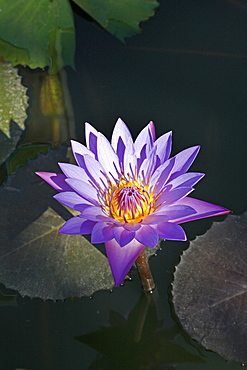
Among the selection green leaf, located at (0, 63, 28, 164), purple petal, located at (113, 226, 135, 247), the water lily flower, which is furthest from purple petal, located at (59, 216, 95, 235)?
green leaf, located at (0, 63, 28, 164)

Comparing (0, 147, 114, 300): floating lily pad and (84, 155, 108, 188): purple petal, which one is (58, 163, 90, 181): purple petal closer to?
(84, 155, 108, 188): purple petal

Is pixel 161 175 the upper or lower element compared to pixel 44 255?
upper

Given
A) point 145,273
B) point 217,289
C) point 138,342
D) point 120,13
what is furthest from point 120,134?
point 120,13

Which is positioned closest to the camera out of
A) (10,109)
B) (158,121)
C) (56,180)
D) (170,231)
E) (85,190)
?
(170,231)

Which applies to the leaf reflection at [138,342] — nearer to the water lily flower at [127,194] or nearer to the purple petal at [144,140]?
the water lily flower at [127,194]

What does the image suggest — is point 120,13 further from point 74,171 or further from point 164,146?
point 74,171

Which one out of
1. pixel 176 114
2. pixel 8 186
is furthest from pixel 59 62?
pixel 8 186
